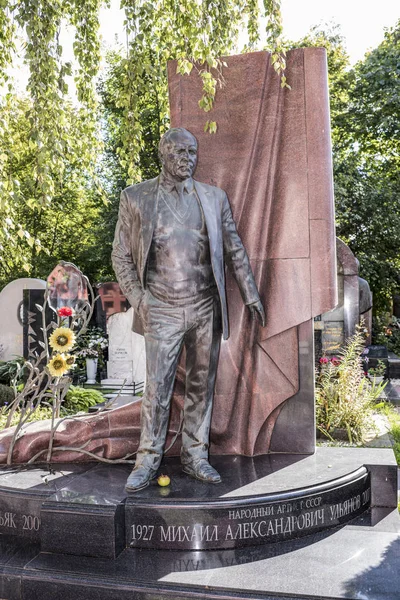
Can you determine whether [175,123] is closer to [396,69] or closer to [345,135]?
[396,69]

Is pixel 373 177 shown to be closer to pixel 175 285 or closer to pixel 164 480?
pixel 175 285

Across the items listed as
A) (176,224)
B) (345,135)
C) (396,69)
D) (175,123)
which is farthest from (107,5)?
(345,135)

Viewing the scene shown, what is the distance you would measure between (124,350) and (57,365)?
7841mm

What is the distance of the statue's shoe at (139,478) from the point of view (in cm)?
383

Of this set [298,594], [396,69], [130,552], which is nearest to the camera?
[298,594]

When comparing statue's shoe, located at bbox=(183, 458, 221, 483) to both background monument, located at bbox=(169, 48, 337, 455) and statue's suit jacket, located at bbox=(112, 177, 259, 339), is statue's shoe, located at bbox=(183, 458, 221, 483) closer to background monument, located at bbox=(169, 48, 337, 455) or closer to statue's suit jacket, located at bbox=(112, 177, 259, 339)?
background monument, located at bbox=(169, 48, 337, 455)

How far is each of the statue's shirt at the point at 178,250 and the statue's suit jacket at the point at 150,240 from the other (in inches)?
2.3

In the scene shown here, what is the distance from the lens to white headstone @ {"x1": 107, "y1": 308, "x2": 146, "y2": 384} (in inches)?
478

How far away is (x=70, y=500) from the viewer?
3.65m

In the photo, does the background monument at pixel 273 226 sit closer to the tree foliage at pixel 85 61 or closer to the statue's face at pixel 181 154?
the tree foliage at pixel 85 61

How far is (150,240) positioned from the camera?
13.3 feet

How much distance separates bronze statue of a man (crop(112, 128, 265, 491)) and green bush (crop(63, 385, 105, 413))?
5336 mm

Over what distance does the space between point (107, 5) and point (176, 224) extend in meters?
3.05

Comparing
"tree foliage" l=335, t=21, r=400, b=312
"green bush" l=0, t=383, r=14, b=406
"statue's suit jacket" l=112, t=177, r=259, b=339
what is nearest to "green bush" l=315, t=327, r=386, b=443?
"statue's suit jacket" l=112, t=177, r=259, b=339
